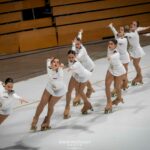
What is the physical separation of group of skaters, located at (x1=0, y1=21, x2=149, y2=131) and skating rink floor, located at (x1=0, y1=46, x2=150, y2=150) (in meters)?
0.17

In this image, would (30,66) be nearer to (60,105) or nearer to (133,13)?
(60,105)

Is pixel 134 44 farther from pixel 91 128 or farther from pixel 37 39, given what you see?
pixel 37 39

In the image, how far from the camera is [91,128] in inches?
212

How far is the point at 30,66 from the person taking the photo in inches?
382

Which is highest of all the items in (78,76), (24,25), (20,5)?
(20,5)

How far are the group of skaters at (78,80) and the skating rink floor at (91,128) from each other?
172 mm

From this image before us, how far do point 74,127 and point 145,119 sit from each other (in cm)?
106

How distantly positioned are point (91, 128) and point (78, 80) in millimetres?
813

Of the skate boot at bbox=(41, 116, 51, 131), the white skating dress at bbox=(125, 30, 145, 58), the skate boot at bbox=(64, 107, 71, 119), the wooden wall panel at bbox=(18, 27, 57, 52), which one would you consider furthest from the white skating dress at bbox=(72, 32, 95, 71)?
the wooden wall panel at bbox=(18, 27, 57, 52)

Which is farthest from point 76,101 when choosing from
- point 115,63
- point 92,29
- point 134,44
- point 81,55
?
point 92,29

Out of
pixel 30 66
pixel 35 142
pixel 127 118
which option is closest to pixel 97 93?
pixel 127 118

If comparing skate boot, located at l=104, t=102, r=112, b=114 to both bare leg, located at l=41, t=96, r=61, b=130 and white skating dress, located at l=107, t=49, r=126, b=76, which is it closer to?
white skating dress, located at l=107, t=49, r=126, b=76

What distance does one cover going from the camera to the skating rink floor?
487 centimetres

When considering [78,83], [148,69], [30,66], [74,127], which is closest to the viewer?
[74,127]
